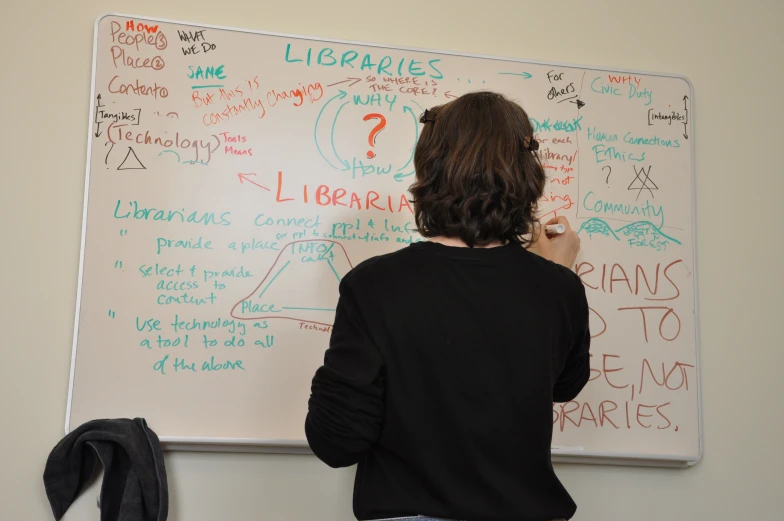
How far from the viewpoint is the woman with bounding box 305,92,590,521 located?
3.13ft

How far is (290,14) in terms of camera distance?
183 cm

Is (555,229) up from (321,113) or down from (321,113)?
down

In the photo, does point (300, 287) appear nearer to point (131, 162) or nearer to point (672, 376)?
point (131, 162)

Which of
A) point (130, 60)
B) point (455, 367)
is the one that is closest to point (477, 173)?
point (455, 367)

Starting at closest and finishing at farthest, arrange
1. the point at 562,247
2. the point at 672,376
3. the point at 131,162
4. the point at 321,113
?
the point at 562,247, the point at 131,162, the point at 321,113, the point at 672,376

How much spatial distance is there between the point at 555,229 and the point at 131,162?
105cm

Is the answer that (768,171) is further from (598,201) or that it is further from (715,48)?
(598,201)

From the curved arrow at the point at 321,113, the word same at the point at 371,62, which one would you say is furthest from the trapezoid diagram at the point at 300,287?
the word same at the point at 371,62

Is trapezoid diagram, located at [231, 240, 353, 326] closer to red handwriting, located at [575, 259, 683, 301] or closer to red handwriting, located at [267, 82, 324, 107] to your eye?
red handwriting, located at [267, 82, 324, 107]

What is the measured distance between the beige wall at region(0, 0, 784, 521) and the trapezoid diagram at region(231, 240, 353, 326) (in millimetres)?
368

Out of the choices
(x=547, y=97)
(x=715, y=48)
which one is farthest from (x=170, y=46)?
(x=715, y=48)

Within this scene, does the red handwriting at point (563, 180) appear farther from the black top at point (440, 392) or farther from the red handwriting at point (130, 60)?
the red handwriting at point (130, 60)

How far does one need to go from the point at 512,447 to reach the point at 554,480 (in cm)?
10

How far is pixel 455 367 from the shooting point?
96cm
